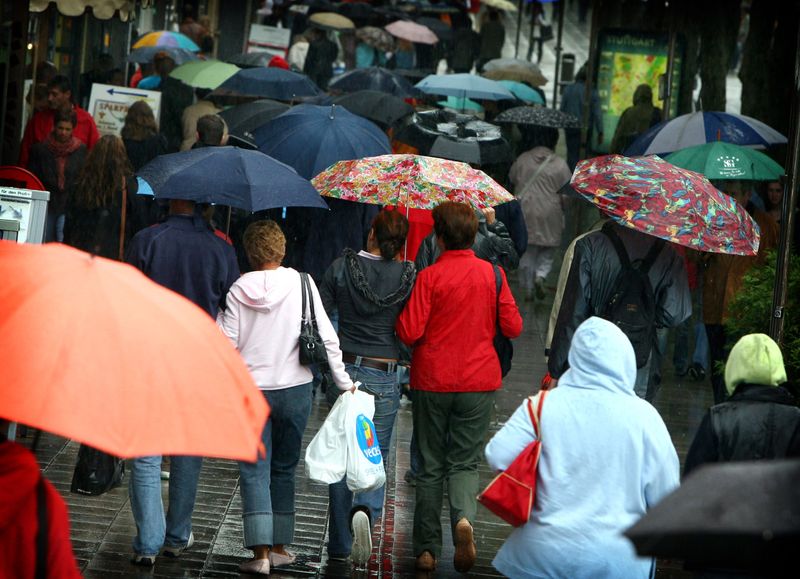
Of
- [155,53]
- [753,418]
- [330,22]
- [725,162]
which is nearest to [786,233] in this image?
[753,418]

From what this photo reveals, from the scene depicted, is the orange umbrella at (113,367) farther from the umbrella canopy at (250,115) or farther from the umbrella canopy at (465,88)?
the umbrella canopy at (465,88)

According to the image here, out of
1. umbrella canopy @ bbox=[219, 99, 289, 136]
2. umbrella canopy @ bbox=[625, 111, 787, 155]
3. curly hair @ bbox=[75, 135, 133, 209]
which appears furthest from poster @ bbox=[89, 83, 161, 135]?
curly hair @ bbox=[75, 135, 133, 209]

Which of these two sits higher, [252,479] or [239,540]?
[252,479]

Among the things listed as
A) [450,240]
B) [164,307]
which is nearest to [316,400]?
[450,240]

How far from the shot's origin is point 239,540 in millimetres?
7410

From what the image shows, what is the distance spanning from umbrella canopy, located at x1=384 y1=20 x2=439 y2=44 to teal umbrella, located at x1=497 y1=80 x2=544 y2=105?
4.73 meters

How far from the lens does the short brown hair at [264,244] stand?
6.75m

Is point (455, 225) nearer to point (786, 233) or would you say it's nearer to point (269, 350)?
point (269, 350)

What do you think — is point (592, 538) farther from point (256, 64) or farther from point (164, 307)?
point (256, 64)

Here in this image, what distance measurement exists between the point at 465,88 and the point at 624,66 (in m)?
2.37

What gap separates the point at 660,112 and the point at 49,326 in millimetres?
15305

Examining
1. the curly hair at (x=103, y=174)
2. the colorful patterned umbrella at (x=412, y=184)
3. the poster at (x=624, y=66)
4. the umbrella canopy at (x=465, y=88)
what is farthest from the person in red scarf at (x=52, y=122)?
the poster at (x=624, y=66)

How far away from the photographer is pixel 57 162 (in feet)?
38.2

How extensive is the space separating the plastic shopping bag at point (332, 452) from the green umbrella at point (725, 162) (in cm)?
545
